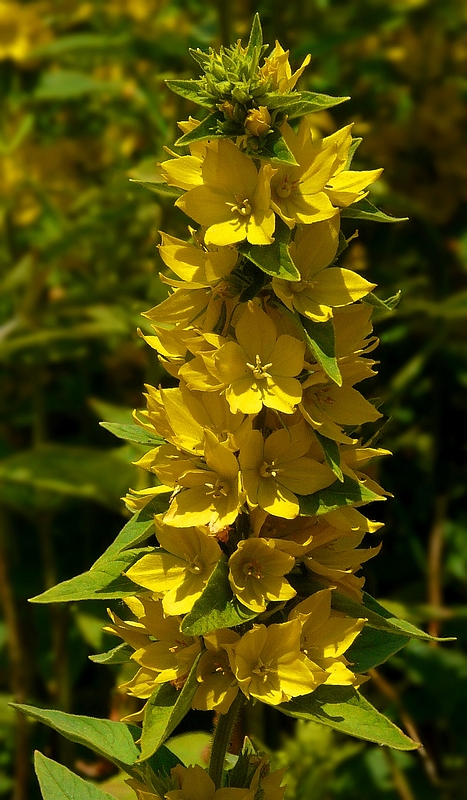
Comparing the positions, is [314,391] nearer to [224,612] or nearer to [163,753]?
[224,612]

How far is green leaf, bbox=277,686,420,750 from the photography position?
2.95 ft

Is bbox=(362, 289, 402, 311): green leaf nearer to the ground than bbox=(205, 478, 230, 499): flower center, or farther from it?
farther from it

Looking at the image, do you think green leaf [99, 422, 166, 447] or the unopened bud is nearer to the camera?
the unopened bud

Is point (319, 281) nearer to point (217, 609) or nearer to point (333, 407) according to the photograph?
point (333, 407)

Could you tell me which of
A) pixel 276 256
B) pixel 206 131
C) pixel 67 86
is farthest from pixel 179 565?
pixel 67 86

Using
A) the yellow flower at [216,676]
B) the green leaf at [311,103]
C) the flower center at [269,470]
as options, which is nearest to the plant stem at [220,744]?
the yellow flower at [216,676]

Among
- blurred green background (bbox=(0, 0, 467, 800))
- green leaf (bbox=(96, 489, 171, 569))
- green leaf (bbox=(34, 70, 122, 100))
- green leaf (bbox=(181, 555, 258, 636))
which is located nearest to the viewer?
green leaf (bbox=(181, 555, 258, 636))

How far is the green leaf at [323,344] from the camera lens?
2.96 feet

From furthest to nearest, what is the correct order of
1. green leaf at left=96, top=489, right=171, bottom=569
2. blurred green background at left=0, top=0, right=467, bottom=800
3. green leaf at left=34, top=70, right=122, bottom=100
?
1. green leaf at left=34, top=70, right=122, bottom=100
2. blurred green background at left=0, top=0, right=467, bottom=800
3. green leaf at left=96, top=489, right=171, bottom=569

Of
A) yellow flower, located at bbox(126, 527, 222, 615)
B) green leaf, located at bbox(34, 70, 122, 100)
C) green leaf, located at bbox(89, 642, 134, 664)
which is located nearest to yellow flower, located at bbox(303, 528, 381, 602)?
yellow flower, located at bbox(126, 527, 222, 615)

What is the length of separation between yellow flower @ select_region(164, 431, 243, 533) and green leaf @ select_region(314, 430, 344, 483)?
0.30 ft

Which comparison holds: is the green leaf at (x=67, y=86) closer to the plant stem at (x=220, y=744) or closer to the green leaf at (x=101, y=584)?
the green leaf at (x=101, y=584)

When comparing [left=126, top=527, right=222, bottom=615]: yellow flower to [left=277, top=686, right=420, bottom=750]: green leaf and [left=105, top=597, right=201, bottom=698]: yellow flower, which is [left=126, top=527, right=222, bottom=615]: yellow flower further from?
[left=277, top=686, right=420, bottom=750]: green leaf

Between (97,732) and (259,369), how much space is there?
435 mm
